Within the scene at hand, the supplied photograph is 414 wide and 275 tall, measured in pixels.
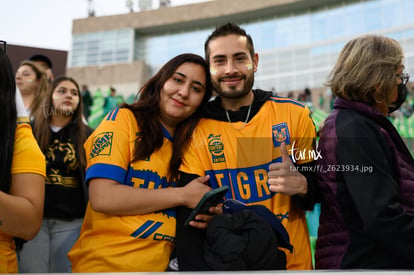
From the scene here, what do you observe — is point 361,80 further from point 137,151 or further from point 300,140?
point 137,151

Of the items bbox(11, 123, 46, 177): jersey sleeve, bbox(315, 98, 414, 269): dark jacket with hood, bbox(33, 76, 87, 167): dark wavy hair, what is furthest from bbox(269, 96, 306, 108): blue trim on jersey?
bbox(33, 76, 87, 167): dark wavy hair

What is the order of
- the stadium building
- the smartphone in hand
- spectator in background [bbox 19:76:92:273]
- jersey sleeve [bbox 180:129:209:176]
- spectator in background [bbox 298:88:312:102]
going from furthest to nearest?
spectator in background [bbox 298:88:312:102] < the stadium building < spectator in background [bbox 19:76:92:273] < jersey sleeve [bbox 180:129:209:176] < the smartphone in hand

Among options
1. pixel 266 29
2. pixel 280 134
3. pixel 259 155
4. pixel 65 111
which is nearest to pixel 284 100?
pixel 280 134

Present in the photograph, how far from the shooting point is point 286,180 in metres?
1.20

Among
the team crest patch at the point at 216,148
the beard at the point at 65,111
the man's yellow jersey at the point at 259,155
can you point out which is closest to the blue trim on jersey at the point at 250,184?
the man's yellow jersey at the point at 259,155

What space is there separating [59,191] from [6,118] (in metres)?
0.84

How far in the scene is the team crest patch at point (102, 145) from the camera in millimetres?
1260

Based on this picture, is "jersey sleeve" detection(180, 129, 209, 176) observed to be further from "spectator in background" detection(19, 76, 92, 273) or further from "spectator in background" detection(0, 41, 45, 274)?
"spectator in background" detection(19, 76, 92, 273)

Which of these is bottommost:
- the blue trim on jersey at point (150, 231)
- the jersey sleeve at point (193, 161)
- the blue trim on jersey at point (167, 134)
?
the blue trim on jersey at point (150, 231)

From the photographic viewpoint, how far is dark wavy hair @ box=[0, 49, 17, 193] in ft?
3.20

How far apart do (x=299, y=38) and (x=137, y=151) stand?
3603 mm

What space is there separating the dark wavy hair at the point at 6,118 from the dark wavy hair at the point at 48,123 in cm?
82

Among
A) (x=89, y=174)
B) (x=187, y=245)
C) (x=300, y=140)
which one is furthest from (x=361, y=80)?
(x=89, y=174)

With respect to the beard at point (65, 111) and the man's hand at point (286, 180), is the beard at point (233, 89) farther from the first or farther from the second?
the beard at point (65, 111)
